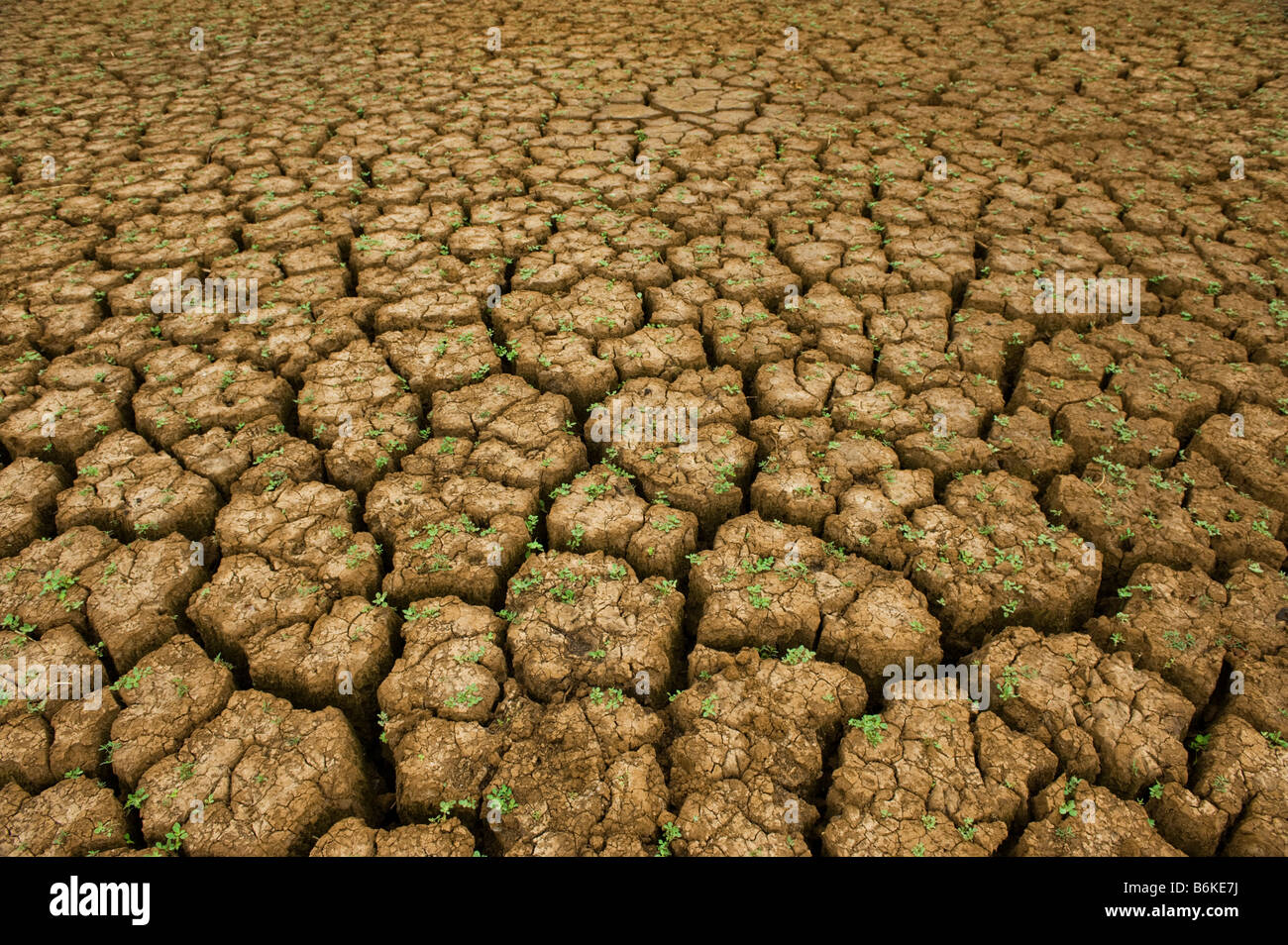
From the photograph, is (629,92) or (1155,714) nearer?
(1155,714)

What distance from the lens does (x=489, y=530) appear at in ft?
7.38

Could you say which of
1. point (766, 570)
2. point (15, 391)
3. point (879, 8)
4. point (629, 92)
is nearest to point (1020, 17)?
point (879, 8)

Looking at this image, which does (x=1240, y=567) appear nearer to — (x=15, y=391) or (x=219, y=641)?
(x=219, y=641)

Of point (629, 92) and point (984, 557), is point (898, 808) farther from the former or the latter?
point (629, 92)

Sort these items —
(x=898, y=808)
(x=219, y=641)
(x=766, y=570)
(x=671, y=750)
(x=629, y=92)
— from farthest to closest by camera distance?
1. (x=629, y=92)
2. (x=766, y=570)
3. (x=219, y=641)
4. (x=671, y=750)
5. (x=898, y=808)

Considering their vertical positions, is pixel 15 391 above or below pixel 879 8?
below

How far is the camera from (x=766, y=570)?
2.17 meters

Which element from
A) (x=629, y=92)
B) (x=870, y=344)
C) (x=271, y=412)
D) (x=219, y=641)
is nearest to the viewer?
(x=219, y=641)

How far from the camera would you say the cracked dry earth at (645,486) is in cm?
171

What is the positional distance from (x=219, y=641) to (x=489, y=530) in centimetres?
79

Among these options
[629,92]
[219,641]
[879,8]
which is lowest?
[219,641]

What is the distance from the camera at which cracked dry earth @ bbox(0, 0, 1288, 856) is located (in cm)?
171

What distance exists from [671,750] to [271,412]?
6.36ft

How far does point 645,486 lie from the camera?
7.99ft
